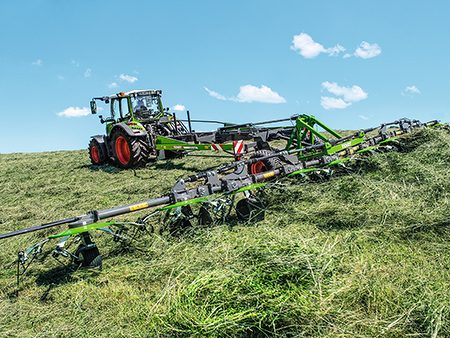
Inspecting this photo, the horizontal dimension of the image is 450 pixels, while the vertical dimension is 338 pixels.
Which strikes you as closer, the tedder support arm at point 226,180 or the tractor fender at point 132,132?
the tedder support arm at point 226,180

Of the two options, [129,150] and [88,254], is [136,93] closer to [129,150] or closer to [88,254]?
[129,150]

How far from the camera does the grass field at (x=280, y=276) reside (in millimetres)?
2047

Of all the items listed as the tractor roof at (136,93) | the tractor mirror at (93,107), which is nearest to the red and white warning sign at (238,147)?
the tractor roof at (136,93)

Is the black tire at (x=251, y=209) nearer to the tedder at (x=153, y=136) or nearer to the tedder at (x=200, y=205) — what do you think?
the tedder at (x=200, y=205)

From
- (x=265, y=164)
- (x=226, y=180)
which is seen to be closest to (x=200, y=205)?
(x=226, y=180)

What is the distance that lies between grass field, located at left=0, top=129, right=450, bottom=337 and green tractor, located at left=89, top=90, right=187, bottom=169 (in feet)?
13.8

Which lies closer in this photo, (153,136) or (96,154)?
(153,136)

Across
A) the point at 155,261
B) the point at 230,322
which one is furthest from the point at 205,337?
the point at 155,261

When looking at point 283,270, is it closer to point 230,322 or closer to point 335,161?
point 230,322

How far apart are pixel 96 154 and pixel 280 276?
374 inches

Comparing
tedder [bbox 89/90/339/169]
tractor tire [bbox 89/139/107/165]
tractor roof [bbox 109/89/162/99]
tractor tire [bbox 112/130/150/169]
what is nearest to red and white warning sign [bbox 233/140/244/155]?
tedder [bbox 89/90/339/169]

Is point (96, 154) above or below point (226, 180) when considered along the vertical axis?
above

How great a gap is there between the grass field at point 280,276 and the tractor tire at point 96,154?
5880 millimetres

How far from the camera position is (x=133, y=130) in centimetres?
849
